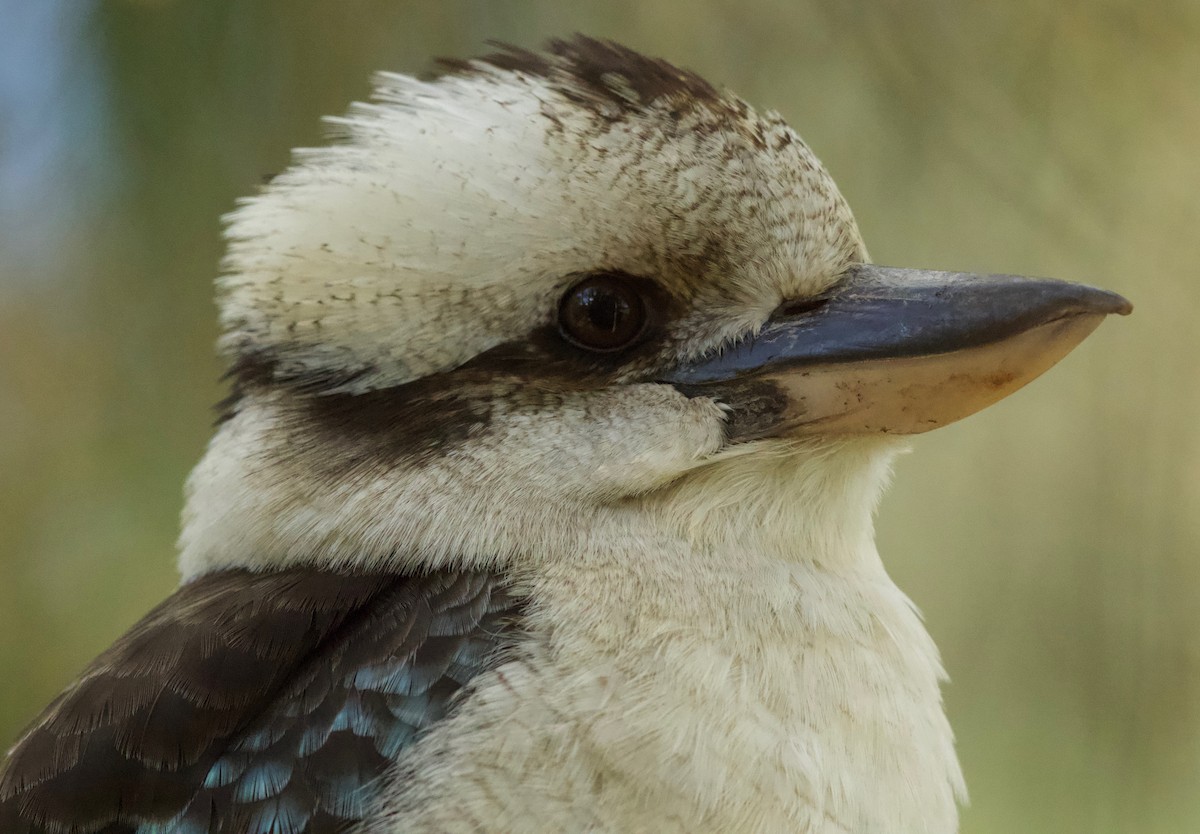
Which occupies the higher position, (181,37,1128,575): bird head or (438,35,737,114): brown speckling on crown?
(438,35,737,114): brown speckling on crown

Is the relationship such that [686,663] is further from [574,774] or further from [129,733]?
[129,733]

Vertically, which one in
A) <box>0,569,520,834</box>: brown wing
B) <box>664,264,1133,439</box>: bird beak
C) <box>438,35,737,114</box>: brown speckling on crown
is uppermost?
<box>438,35,737,114</box>: brown speckling on crown

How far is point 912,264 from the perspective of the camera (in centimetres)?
214

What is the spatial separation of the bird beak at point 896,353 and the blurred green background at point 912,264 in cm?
125

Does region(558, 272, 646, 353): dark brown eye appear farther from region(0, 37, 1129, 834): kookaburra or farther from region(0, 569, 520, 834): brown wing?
region(0, 569, 520, 834): brown wing

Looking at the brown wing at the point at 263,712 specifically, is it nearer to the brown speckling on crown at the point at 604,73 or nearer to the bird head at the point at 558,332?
the bird head at the point at 558,332

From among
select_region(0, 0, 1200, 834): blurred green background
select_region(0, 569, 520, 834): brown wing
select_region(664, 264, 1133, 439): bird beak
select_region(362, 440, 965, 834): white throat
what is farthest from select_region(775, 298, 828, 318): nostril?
select_region(0, 0, 1200, 834): blurred green background

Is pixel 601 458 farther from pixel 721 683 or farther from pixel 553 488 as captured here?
pixel 721 683

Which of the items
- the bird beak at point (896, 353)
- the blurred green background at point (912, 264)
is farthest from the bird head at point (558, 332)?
the blurred green background at point (912, 264)

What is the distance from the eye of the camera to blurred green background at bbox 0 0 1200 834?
6.55ft

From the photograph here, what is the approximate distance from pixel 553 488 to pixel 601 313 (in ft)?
0.49

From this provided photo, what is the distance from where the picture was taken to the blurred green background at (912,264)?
1996mm

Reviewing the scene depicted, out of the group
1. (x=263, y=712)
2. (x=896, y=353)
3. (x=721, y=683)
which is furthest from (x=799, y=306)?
(x=263, y=712)

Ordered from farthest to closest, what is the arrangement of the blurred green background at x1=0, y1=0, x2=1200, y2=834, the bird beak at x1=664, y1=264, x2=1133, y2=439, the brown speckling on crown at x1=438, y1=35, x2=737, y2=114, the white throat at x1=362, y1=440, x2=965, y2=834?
the blurred green background at x1=0, y1=0, x2=1200, y2=834 < the brown speckling on crown at x1=438, y1=35, x2=737, y2=114 < the bird beak at x1=664, y1=264, x2=1133, y2=439 < the white throat at x1=362, y1=440, x2=965, y2=834
